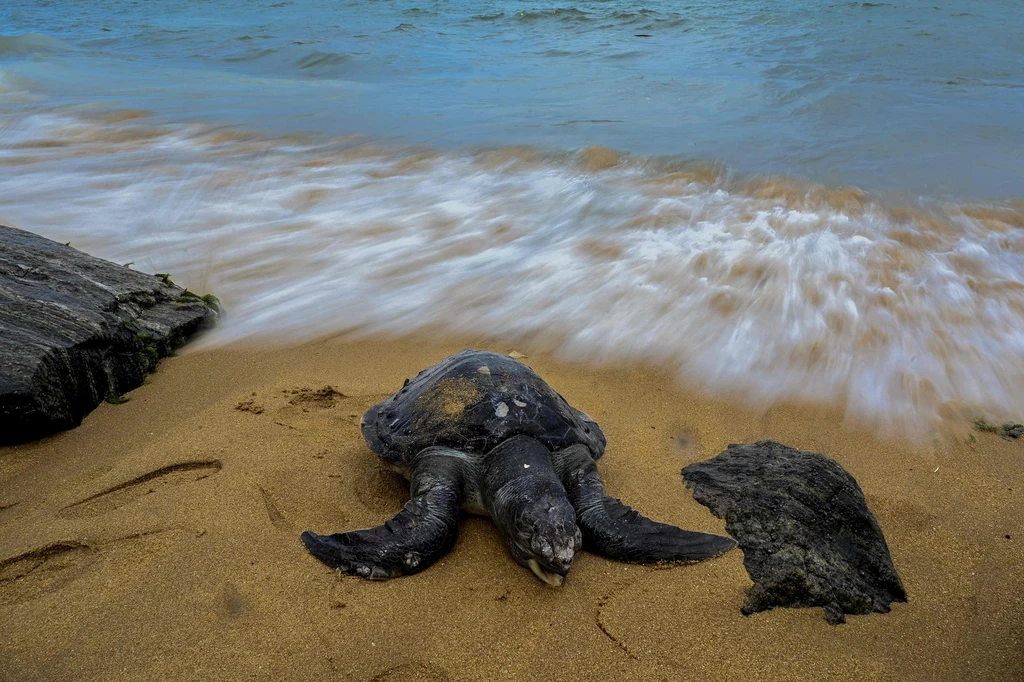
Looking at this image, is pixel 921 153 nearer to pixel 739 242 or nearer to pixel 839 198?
pixel 839 198

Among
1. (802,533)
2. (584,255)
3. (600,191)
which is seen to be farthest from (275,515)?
(600,191)

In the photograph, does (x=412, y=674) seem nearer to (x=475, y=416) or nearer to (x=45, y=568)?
(x=475, y=416)

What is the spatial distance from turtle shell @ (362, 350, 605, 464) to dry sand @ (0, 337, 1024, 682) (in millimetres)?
222

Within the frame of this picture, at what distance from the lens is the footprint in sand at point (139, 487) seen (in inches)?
115

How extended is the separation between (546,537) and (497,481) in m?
0.40

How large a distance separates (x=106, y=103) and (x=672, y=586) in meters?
11.7

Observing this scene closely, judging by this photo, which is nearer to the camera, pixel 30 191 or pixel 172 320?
pixel 172 320

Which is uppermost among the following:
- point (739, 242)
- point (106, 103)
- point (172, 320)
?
point (106, 103)

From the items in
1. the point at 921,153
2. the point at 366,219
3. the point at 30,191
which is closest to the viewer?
the point at 366,219

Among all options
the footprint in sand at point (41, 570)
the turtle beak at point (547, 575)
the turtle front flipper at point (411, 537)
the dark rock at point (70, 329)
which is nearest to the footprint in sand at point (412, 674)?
the turtle front flipper at point (411, 537)

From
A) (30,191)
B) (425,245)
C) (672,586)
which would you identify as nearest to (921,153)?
(425,245)

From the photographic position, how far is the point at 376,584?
8.52ft

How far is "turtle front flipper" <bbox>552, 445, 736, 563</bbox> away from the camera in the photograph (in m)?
2.71

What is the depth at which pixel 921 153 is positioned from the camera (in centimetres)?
860
